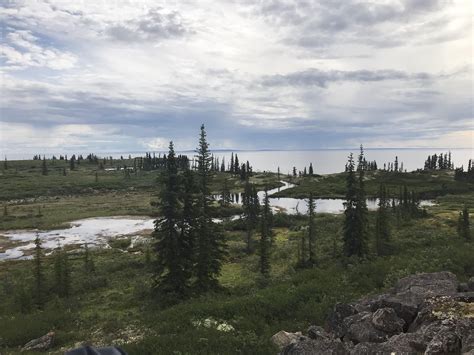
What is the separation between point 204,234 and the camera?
2942cm

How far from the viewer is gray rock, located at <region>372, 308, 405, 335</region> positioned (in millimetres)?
11039

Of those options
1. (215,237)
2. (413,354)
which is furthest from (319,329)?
(215,237)

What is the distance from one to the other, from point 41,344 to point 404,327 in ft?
50.3

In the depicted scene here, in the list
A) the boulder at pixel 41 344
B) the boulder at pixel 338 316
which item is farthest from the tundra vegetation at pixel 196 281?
the boulder at pixel 338 316

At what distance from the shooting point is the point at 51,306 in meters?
28.3

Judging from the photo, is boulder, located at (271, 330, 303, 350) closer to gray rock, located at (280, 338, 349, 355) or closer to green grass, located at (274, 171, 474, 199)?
gray rock, located at (280, 338, 349, 355)

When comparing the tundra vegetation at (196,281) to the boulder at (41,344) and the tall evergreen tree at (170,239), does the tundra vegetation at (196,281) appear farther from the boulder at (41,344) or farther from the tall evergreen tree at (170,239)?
the boulder at (41,344)

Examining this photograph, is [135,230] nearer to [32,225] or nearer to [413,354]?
[32,225]

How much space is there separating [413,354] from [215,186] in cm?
17671

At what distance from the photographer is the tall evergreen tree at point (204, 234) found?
28828 millimetres

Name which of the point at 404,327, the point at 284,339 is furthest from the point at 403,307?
the point at 284,339

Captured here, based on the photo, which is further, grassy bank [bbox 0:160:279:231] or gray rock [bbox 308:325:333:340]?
grassy bank [bbox 0:160:279:231]

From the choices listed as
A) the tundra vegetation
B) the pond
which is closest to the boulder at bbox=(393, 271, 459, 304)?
the tundra vegetation

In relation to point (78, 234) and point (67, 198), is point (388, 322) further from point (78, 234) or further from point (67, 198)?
point (67, 198)
